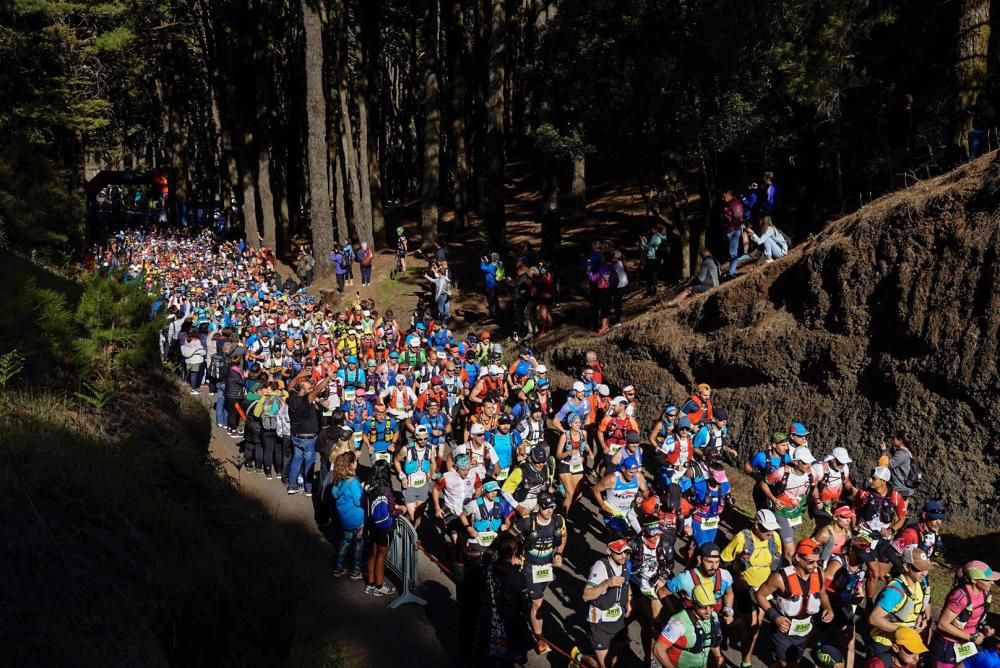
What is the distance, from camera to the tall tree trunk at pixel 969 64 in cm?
1465

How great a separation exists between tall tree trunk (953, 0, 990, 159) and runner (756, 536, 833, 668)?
10.7m

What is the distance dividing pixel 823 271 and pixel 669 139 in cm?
617

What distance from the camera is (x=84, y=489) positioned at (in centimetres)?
671

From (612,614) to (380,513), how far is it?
3236 mm

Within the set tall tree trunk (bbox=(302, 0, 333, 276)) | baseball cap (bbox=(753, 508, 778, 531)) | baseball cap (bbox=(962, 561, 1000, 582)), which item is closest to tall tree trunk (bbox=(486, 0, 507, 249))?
tall tree trunk (bbox=(302, 0, 333, 276))

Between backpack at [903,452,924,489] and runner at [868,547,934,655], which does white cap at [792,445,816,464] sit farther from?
runner at [868,547,934,655]

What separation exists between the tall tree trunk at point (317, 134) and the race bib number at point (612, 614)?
26.1 metres

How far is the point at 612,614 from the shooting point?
7.82 metres

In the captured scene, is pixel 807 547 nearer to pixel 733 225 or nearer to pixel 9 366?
pixel 9 366

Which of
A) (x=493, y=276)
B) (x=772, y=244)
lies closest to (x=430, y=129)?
(x=493, y=276)

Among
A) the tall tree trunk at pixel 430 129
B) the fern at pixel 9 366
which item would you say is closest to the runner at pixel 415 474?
the fern at pixel 9 366

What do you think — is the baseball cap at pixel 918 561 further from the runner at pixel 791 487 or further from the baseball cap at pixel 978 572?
the runner at pixel 791 487

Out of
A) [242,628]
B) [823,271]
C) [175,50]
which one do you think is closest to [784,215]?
[823,271]

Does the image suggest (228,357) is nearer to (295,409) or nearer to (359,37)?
(295,409)
